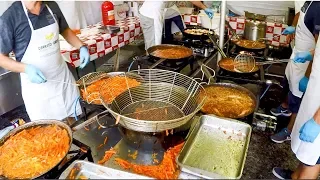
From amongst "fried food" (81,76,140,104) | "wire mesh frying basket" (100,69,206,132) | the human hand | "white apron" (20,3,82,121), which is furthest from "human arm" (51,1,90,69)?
the human hand

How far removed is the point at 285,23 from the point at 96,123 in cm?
409

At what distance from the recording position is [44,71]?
7.31 feet

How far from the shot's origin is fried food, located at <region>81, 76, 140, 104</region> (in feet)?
6.81

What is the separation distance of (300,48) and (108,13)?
2.81 metres

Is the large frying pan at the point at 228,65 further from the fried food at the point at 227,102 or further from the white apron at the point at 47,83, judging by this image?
the white apron at the point at 47,83

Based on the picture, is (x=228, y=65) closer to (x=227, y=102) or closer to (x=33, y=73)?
(x=227, y=102)

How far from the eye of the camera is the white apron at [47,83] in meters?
2.12

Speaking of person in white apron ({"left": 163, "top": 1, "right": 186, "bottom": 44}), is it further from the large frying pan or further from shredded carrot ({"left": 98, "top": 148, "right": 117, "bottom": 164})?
shredded carrot ({"left": 98, "top": 148, "right": 117, "bottom": 164})

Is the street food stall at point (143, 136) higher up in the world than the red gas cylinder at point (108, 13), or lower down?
lower down

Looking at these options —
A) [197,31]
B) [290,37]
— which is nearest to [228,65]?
[197,31]

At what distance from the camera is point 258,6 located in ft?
17.1

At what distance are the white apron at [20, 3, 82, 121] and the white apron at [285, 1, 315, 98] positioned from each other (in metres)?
2.35

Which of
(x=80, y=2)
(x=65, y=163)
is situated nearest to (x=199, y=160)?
(x=65, y=163)

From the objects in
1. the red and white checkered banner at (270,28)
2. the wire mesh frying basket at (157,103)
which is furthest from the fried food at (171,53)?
the red and white checkered banner at (270,28)
